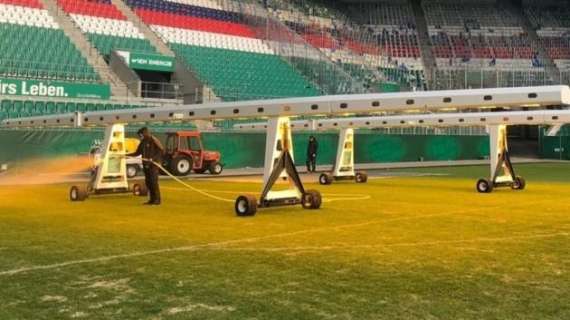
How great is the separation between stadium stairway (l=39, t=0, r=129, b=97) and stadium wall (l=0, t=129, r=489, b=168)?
6.70 m

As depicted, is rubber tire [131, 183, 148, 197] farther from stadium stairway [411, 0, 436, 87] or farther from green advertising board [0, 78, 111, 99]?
stadium stairway [411, 0, 436, 87]

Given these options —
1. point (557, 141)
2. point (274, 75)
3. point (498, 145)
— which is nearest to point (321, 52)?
point (274, 75)

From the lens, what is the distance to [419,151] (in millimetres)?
45125

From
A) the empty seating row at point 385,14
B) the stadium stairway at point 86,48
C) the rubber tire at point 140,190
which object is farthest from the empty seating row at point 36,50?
the empty seating row at point 385,14

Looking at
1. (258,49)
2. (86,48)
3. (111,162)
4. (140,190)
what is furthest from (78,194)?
(258,49)

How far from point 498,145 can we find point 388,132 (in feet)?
78.3

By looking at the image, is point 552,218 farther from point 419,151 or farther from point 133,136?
point 419,151

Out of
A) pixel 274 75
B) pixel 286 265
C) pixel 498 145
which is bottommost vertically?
pixel 286 265

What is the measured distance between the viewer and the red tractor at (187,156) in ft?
87.6

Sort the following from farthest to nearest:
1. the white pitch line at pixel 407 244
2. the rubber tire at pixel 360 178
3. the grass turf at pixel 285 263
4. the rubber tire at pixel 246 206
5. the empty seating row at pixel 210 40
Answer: the empty seating row at pixel 210 40
the rubber tire at pixel 360 178
the rubber tire at pixel 246 206
the white pitch line at pixel 407 244
the grass turf at pixel 285 263

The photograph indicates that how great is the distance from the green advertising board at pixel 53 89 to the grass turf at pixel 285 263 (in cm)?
1884

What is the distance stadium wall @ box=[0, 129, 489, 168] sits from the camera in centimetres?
2720

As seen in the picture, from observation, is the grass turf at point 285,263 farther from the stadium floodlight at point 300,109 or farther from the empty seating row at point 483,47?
the empty seating row at point 483,47

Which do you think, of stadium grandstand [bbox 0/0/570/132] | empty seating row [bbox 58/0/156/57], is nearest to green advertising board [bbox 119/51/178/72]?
stadium grandstand [bbox 0/0/570/132]
